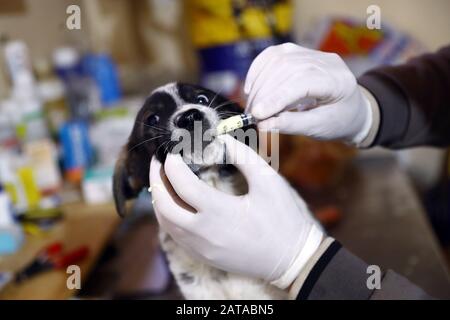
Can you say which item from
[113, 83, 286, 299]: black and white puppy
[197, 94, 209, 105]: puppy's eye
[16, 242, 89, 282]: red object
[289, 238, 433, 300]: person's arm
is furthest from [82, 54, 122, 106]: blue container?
[289, 238, 433, 300]: person's arm

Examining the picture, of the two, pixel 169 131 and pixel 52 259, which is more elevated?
pixel 169 131

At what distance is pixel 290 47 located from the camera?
2.24 ft

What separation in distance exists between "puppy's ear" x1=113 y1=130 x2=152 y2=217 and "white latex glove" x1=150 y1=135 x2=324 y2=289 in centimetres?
10

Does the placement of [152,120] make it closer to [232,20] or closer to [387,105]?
[387,105]

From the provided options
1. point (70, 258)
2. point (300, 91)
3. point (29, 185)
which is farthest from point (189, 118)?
point (29, 185)

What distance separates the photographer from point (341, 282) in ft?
2.07

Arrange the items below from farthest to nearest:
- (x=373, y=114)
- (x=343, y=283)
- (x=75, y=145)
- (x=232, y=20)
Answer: (x=232, y=20) → (x=75, y=145) → (x=373, y=114) → (x=343, y=283)

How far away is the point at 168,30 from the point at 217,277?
4.67ft

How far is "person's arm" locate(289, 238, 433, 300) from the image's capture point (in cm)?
63

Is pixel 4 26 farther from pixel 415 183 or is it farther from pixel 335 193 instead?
pixel 415 183

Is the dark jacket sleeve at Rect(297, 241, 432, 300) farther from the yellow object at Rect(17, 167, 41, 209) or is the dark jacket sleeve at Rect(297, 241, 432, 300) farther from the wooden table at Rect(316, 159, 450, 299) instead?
the yellow object at Rect(17, 167, 41, 209)

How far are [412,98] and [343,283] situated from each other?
0.43m

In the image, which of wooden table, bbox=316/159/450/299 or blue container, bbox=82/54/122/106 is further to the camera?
blue container, bbox=82/54/122/106
